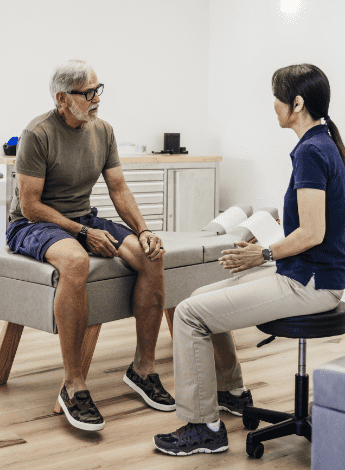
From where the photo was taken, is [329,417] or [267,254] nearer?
[329,417]

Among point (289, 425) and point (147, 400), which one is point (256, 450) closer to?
point (289, 425)

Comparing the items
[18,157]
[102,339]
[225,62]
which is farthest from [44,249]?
[225,62]

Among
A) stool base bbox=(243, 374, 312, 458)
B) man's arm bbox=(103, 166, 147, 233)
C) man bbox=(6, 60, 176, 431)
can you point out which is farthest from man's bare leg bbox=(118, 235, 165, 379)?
stool base bbox=(243, 374, 312, 458)

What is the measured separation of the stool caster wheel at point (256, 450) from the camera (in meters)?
1.92

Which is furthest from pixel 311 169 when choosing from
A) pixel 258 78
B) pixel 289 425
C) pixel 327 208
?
pixel 258 78

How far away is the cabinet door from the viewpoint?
15.0 ft

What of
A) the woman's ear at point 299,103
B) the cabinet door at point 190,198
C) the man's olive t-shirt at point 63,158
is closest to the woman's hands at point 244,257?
the woman's ear at point 299,103

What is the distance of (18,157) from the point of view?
230cm

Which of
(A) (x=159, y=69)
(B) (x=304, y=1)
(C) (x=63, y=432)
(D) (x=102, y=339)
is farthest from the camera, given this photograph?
(A) (x=159, y=69)

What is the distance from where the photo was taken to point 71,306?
6.94ft

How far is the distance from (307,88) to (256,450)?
111 centimetres

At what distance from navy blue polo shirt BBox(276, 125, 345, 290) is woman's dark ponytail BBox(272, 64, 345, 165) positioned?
0.21 ft

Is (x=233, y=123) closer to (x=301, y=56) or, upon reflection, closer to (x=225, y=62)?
(x=225, y=62)

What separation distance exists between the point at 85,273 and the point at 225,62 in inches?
132
